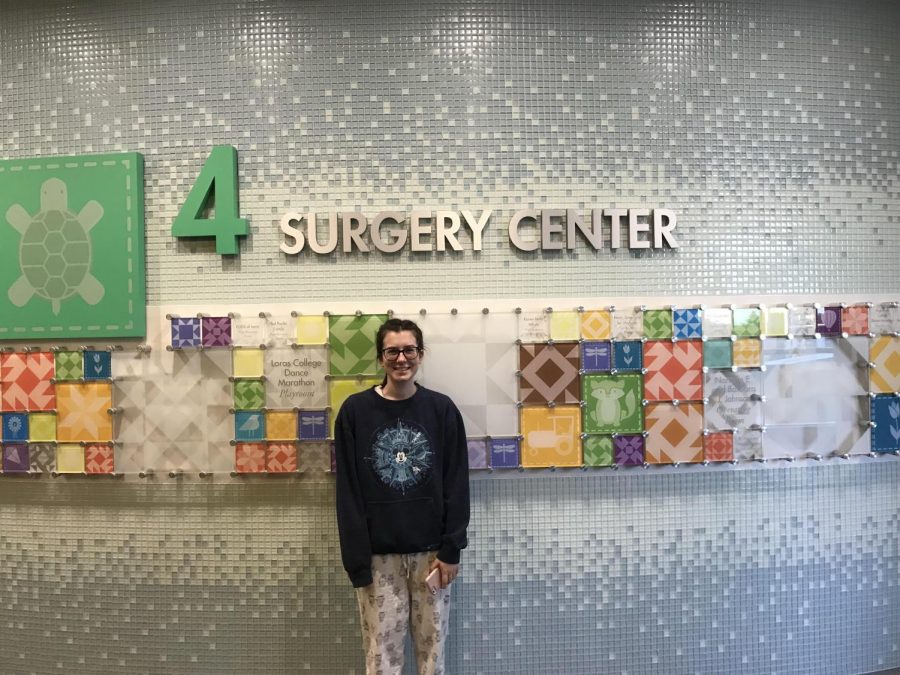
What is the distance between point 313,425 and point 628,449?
137cm

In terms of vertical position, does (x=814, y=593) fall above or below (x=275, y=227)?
below

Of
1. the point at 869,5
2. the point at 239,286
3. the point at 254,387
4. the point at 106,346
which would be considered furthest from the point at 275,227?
the point at 869,5

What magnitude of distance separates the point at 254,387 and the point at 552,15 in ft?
6.86

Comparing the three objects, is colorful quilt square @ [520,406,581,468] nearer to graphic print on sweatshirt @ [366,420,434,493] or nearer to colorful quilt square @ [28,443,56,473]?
graphic print on sweatshirt @ [366,420,434,493]

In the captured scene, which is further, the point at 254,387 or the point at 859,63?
the point at 859,63

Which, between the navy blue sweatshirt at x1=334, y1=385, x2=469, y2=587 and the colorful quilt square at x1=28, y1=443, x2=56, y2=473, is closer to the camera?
the navy blue sweatshirt at x1=334, y1=385, x2=469, y2=587

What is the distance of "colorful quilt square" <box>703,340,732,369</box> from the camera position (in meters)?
2.29

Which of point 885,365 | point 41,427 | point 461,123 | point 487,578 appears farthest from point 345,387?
point 885,365

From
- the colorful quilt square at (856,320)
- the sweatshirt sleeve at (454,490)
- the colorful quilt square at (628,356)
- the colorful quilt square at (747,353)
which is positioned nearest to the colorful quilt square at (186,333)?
the sweatshirt sleeve at (454,490)

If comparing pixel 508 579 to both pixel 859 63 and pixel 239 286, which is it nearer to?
pixel 239 286

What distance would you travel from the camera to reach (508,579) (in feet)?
7.52

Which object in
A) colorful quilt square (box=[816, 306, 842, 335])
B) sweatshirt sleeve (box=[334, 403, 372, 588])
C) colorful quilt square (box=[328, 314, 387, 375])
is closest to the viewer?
sweatshirt sleeve (box=[334, 403, 372, 588])

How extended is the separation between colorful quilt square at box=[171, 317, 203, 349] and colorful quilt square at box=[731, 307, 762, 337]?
7.71 ft

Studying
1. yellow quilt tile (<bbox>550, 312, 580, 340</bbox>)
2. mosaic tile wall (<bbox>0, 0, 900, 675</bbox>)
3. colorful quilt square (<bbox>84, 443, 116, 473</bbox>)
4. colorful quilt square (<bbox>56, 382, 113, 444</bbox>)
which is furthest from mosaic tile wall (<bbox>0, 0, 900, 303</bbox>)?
colorful quilt square (<bbox>84, 443, 116, 473</bbox>)
